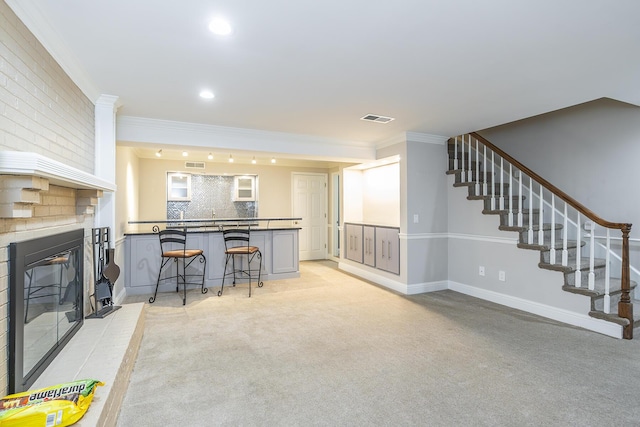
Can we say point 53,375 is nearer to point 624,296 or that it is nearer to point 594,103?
point 624,296

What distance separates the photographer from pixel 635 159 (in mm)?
3787

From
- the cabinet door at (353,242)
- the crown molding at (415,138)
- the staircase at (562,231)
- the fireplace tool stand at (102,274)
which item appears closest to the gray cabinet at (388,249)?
the cabinet door at (353,242)

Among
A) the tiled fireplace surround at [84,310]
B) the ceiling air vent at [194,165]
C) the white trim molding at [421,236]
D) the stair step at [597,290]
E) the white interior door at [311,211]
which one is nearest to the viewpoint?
the tiled fireplace surround at [84,310]

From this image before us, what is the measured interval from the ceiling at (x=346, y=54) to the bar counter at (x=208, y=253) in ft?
6.31

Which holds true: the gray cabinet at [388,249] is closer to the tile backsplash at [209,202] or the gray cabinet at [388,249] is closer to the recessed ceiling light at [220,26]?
the tile backsplash at [209,202]

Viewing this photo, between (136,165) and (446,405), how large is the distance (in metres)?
6.15

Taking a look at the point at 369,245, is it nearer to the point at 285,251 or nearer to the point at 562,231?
the point at 285,251

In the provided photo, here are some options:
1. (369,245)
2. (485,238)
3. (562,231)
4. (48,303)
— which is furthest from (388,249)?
(48,303)

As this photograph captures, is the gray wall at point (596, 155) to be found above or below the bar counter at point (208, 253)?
above

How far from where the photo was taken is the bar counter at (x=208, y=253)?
4676 mm

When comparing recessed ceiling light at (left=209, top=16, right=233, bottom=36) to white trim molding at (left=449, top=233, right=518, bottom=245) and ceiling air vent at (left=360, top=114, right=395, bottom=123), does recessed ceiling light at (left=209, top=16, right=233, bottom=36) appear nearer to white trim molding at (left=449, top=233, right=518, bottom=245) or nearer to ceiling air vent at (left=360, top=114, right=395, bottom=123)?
ceiling air vent at (left=360, top=114, right=395, bottom=123)

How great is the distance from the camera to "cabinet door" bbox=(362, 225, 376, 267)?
554 centimetres

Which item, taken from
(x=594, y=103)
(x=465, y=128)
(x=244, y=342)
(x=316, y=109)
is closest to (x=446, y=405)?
(x=244, y=342)

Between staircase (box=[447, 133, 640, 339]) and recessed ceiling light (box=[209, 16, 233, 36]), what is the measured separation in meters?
3.57
